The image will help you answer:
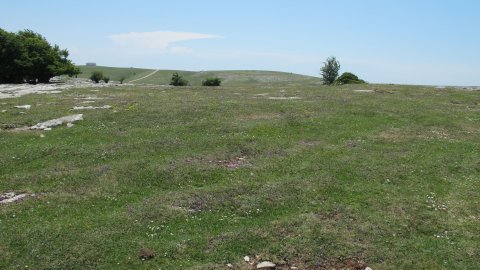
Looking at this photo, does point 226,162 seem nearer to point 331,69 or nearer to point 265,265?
point 265,265

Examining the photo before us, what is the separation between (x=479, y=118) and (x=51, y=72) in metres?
78.4

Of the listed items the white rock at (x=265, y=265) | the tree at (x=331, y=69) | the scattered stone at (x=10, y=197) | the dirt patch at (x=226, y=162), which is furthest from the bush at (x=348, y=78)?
the white rock at (x=265, y=265)

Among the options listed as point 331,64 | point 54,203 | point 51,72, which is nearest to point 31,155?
point 54,203

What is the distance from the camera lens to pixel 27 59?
8412 cm

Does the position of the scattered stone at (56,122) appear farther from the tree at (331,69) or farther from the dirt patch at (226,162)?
the tree at (331,69)

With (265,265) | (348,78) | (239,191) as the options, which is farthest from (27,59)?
(265,265)

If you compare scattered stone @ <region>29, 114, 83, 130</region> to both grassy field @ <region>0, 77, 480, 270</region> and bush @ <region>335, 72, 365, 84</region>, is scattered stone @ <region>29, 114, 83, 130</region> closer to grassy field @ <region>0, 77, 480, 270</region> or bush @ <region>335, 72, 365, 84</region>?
grassy field @ <region>0, 77, 480, 270</region>

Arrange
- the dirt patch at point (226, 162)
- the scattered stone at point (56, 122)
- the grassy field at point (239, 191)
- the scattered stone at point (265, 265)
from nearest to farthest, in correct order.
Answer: the scattered stone at point (265, 265)
the grassy field at point (239, 191)
the dirt patch at point (226, 162)
the scattered stone at point (56, 122)

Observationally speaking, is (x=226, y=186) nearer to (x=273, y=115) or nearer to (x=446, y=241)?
(x=446, y=241)

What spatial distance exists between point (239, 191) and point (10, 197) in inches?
414

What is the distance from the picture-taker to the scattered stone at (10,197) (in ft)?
65.9

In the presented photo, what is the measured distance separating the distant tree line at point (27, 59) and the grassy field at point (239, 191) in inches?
2073

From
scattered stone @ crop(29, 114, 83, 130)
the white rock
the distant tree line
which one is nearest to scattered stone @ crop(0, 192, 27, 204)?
the white rock

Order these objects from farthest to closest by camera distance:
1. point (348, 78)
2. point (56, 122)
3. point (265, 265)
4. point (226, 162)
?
point (348, 78)
point (56, 122)
point (226, 162)
point (265, 265)
